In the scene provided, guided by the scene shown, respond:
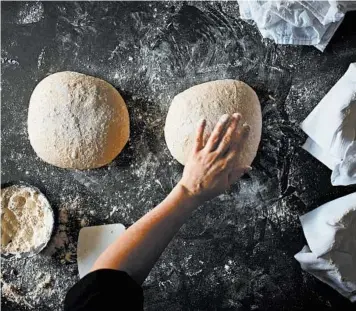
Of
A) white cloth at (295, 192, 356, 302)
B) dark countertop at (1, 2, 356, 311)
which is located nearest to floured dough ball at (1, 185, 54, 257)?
dark countertop at (1, 2, 356, 311)

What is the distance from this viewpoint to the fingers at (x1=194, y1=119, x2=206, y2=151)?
1048 millimetres

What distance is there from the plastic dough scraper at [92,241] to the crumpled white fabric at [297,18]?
638mm

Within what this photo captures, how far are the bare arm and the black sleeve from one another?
0.17ft

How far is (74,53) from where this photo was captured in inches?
52.6

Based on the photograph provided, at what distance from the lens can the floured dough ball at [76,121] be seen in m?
1.23

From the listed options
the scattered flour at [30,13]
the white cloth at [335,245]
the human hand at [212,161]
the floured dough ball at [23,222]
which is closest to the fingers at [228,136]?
the human hand at [212,161]

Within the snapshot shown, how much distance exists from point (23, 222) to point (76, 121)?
0.96 ft

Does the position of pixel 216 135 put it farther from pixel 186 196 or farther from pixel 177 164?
pixel 177 164

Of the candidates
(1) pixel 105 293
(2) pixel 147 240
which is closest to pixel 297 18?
(2) pixel 147 240

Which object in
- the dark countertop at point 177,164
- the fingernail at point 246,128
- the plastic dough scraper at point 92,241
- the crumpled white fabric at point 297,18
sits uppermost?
the crumpled white fabric at point 297,18

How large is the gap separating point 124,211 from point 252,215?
334mm

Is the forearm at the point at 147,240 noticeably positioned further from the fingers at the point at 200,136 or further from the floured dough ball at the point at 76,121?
the floured dough ball at the point at 76,121

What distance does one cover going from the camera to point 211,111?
1.21 metres

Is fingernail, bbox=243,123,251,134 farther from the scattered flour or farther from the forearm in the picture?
the scattered flour
